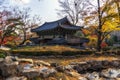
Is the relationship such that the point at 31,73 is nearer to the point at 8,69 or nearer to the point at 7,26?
the point at 8,69

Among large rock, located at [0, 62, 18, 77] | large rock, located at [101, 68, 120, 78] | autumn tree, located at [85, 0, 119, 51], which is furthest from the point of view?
autumn tree, located at [85, 0, 119, 51]

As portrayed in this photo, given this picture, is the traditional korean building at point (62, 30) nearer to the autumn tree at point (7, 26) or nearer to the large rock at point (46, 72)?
the autumn tree at point (7, 26)

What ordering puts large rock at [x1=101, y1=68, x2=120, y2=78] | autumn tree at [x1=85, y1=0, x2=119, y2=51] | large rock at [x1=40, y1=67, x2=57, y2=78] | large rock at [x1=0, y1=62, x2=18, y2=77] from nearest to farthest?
large rock at [x1=0, y1=62, x2=18, y2=77], large rock at [x1=40, y1=67, x2=57, y2=78], large rock at [x1=101, y1=68, x2=120, y2=78], autumn tree at [x1=85, y1=0, x2=119, y2=51]

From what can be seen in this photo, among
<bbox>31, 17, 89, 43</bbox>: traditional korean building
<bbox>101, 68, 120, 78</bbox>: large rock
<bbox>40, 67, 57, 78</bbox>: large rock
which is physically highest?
<bbox>31, 17, 89, 43</bbox>: traditional korean building

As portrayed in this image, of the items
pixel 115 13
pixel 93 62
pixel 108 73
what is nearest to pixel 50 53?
pixel 93 62

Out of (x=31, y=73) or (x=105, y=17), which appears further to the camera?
(x=105, y=17)

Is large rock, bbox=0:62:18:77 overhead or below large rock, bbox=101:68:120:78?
overhead

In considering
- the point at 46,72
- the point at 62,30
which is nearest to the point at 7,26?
the point at 62,30

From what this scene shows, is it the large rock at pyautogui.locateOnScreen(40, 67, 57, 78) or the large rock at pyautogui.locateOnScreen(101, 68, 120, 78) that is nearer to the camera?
the large rock at pyautogui.locateOnScreen(40, 67, 57, 78)

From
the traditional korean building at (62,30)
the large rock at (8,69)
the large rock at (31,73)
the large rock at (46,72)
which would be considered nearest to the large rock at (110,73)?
the large rock at (46,72)

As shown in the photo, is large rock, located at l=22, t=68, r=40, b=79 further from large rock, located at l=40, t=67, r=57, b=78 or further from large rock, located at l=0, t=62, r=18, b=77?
large rock, located at l=0, t=62, r=18, b=77

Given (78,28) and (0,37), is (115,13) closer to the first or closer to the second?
(78,28)

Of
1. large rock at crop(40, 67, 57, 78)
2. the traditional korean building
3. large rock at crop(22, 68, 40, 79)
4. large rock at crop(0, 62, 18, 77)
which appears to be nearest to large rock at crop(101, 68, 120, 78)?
large rock at crop(40, 67, 57, 78)

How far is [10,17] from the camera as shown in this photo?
4184 cm
